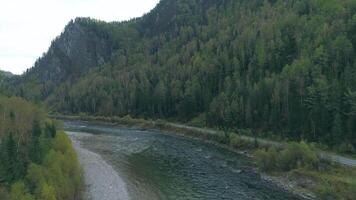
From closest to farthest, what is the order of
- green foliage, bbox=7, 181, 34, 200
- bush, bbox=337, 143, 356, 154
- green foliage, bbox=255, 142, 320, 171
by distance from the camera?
green foliage, bbox=7, 181, 34, 200, green foliage, bbox=255, 142, 320, 171, bush, bbox=337, 143, 356, 154

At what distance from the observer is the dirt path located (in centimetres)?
5669

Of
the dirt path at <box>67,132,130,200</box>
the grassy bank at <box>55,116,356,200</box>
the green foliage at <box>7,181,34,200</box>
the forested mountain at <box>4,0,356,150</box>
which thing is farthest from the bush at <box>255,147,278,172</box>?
the green foliage at <box>7,181,34,200</box>

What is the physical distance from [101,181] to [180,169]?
47.8 feet

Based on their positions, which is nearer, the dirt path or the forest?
the forest

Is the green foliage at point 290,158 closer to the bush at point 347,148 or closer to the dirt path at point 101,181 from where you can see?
the bush at point 347,148

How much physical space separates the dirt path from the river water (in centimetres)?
114

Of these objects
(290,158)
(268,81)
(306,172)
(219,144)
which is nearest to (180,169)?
(290,158)

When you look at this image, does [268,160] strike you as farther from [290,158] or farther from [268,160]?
[290,158]

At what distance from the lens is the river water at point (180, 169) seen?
5725cm

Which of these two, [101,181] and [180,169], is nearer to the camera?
[101,181]

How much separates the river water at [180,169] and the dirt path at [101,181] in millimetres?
1136

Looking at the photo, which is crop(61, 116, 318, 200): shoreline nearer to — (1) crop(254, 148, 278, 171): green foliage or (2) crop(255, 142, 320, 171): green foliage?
(1) crop(254, 148, 278, 171): green foliage

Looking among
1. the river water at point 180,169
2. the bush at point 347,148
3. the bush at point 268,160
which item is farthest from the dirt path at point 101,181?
the bush at point 347,148

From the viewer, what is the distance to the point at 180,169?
72750 mm
